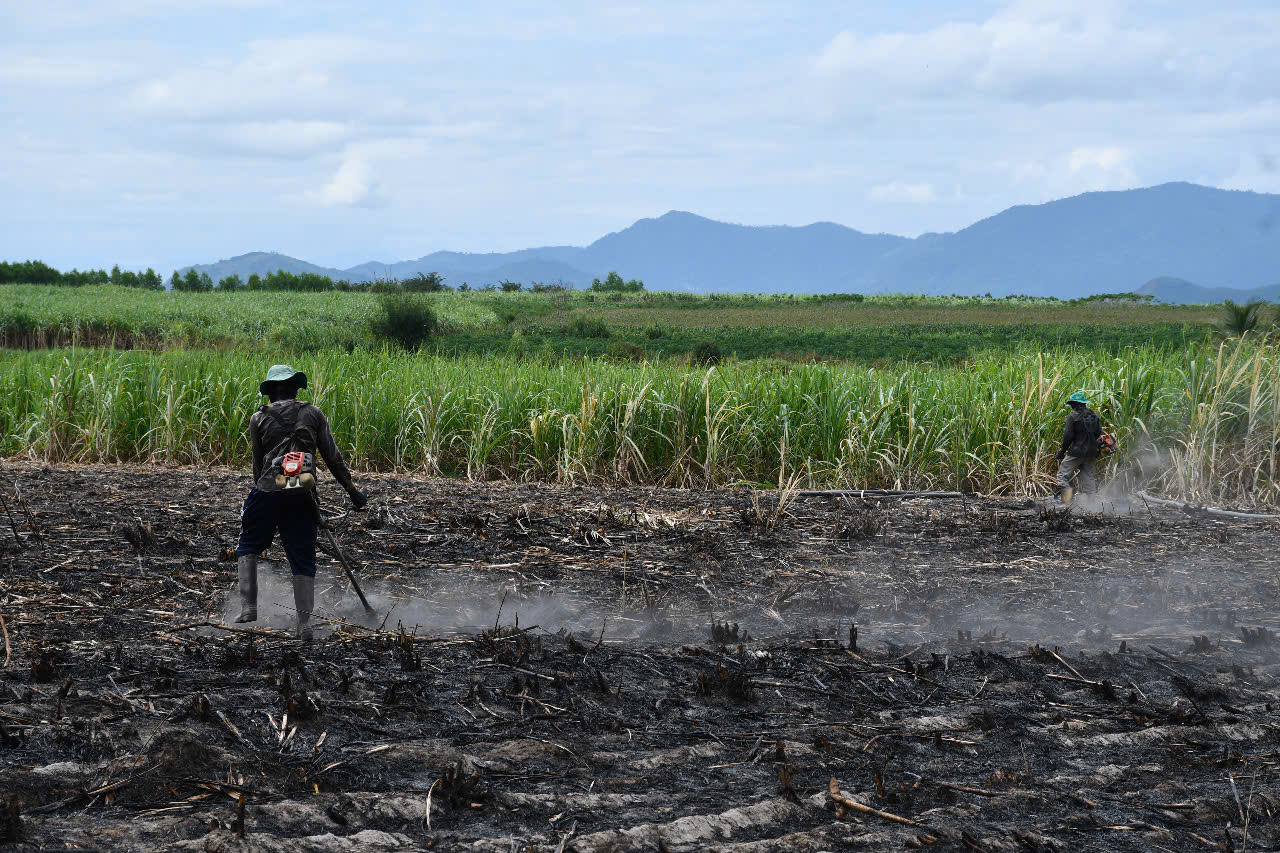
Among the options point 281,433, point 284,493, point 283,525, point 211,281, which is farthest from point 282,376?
point 211,281

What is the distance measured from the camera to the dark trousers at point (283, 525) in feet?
18.8

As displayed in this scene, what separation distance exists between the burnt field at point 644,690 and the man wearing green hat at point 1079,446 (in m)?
1.56

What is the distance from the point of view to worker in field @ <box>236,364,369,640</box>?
564cm

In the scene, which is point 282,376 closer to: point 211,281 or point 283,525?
point 283,525

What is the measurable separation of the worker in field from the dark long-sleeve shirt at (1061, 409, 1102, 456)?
672cm

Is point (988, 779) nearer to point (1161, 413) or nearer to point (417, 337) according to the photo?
point (1161, 413)

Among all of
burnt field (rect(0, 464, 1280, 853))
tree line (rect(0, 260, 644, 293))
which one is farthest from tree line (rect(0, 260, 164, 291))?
burnt field (rect(0, 464, 1280, 853))

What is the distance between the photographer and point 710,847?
10.0 feet

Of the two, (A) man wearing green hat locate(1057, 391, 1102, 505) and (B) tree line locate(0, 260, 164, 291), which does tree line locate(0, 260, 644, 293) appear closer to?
(B) tree line locate(0, 260, 164, 291)

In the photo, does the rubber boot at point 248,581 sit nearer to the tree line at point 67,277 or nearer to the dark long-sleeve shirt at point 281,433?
the dark long-sleeve shirt at point 281,433

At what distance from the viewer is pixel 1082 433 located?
977cm

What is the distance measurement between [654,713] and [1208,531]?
20.2 feet

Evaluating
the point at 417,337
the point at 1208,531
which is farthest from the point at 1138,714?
the point at 417,337

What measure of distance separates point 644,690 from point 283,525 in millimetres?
2378
